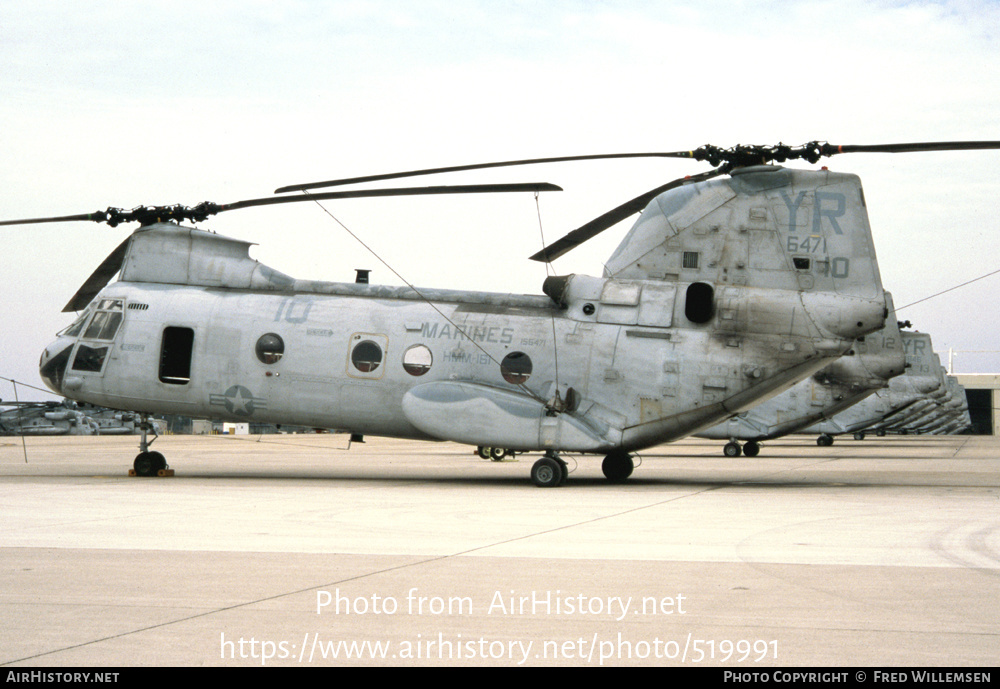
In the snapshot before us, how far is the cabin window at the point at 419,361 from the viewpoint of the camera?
18.3 meters

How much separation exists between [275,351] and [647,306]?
6811mm

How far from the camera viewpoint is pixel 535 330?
59.5 ft

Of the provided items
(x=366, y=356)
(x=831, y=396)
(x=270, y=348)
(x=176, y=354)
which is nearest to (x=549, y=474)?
(x=366, y=356)

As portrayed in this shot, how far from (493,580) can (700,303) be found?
1123 centimetres

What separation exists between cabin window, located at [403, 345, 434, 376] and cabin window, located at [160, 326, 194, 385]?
415cm

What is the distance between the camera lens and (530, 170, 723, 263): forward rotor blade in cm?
1742

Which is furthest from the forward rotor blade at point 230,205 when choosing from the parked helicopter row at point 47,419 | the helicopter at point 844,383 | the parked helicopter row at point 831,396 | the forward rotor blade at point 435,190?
the parked helicopter row at point 47,419

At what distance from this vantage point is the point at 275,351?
1872 centimetres

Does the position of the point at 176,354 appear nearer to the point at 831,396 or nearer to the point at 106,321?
the point at 106,321

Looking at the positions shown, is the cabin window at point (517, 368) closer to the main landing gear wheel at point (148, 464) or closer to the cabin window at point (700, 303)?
the cabin window at point (700, 303)

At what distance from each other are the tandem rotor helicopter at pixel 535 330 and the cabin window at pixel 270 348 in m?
0.04

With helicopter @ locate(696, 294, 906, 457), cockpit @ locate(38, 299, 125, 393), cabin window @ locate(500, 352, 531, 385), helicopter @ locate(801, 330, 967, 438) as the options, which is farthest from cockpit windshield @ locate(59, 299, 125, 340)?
helicopter @ locate(801, 330, 967, 438)

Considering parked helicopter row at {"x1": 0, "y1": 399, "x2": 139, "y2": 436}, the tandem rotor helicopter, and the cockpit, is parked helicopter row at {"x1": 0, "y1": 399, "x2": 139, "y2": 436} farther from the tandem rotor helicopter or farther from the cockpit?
the tandem rotor helicopter

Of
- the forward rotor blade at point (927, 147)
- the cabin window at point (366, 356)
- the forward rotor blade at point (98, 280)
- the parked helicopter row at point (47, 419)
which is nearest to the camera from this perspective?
the forward rotor blade at point (927, 147)
